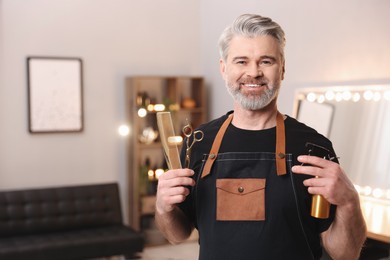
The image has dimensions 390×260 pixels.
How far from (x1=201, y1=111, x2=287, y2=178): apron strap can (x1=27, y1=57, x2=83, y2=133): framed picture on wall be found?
4084mm

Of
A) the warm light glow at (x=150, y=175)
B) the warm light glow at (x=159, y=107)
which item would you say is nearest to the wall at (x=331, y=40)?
the warm light glow at (x=159, y=107)

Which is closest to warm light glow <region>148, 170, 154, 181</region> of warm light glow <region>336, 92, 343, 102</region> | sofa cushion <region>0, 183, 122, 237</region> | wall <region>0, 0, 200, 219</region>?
wall <region>0, 0, 200, 219</region>

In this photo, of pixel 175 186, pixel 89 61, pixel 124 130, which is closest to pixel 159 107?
pixel 124 130

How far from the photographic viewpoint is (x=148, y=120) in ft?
20.1

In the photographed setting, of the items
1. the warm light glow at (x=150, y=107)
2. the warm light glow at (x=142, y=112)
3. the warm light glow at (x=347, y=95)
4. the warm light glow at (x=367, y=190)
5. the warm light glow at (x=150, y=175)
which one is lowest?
the warm light glow at (x=150, y=175)

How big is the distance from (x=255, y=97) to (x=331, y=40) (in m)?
2.94

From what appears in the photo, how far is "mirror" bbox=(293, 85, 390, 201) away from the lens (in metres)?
3.82

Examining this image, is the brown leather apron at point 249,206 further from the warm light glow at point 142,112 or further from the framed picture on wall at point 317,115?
the warm light glow at point 142,112

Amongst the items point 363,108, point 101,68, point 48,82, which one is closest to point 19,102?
point 48,82

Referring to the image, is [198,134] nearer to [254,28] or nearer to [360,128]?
[254,28]

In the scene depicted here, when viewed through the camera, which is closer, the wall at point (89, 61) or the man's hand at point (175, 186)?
the man's hand at point (175, 186)

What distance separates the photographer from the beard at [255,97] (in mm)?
1729

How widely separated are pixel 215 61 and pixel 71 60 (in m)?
1.66

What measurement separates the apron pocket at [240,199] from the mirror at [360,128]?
2319 mm
